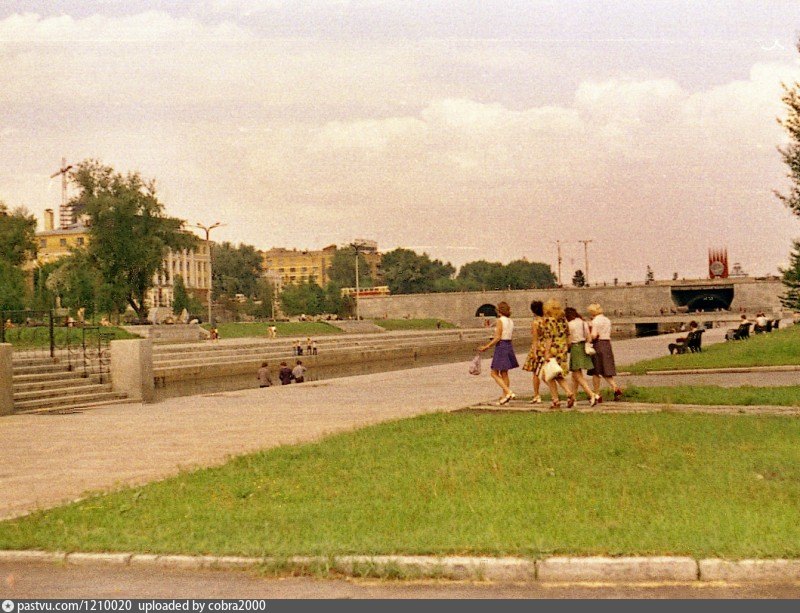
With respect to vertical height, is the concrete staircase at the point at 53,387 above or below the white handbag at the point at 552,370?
below

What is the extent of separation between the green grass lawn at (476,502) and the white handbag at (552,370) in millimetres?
3548

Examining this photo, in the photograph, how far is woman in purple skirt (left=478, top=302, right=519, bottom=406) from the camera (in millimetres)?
16750

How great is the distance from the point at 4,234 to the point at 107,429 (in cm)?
6626

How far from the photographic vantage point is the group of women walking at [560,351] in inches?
627

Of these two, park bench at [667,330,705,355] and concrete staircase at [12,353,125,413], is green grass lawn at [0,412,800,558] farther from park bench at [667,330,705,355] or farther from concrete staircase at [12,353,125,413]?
park bench at [667,330,705,355]

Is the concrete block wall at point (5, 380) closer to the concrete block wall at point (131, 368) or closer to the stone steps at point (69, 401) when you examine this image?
the stone steps at point (69, 401)

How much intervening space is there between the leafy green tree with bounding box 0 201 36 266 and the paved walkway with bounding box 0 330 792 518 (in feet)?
191

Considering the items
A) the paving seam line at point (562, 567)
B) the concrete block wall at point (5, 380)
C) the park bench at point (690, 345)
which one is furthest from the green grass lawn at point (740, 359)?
the paving seam line at point (562, 567)

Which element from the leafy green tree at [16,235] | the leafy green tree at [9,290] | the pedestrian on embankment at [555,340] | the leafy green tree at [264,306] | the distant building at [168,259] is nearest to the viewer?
the pedestrian on embankment at [555,340]

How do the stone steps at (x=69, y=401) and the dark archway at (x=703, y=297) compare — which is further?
the dark archway at (x=703, y=297)

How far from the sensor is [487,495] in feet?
27.2

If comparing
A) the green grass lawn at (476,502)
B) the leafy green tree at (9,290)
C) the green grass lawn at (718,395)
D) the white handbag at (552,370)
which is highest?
the leafy green tree at (9,290)

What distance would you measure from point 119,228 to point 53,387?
45.5 m

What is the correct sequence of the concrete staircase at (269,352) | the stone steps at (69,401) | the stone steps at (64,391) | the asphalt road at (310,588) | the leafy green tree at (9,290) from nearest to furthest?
the asphalt road at (310,588), the stone steps at (69,401), the stone steps at (64,391), the concrete staircase at (269,352), the leafy green tree at (9,290)
